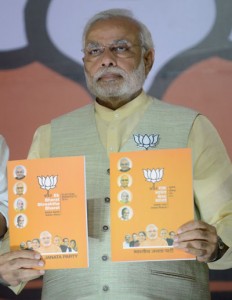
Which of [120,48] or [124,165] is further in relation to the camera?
[120,48]

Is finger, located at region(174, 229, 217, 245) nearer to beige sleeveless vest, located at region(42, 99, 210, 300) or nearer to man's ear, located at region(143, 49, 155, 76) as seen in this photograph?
beige sleeveless vest, located at region(42, 99, 210, 300)

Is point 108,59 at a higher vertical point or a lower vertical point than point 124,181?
higher

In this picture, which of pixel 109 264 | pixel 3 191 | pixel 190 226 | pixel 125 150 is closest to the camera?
pixel 190 226

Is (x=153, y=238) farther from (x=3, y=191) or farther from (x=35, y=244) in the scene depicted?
(x=3, y=191)

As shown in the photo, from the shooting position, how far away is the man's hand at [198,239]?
1.63 meters

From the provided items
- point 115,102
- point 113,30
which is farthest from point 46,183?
point 113,30

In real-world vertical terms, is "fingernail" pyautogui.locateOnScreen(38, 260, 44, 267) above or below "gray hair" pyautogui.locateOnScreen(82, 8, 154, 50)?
below

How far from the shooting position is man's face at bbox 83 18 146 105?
1.98m

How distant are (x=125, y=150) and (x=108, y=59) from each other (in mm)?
294

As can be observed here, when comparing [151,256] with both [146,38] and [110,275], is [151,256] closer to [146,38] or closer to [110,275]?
[110,275]

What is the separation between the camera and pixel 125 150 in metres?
1.94

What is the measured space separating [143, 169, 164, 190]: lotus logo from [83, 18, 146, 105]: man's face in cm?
43

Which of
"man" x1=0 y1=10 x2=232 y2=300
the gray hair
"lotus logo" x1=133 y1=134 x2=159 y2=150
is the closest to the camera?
"man" x1=0 y1=10 x2=232 y2=300

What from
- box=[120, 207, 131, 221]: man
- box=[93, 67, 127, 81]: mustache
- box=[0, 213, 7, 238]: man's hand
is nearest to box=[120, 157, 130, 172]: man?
box=[120, 207, 131, 221]: man
